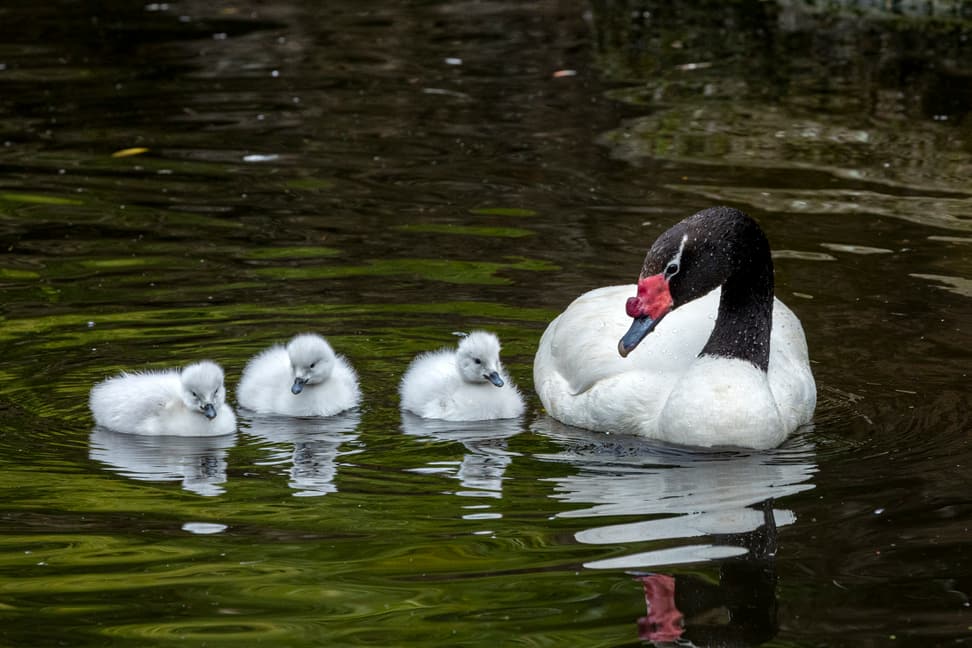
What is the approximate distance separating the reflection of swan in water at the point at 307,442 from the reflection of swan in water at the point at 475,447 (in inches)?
12.9

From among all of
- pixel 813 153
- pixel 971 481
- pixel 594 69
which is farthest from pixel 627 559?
pixel 594 69

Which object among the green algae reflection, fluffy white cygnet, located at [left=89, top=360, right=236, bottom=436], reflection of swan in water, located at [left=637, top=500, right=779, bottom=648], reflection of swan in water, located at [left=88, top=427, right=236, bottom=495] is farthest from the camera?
the green algae reflection

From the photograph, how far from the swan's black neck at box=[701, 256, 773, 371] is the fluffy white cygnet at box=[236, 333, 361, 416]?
1.78m

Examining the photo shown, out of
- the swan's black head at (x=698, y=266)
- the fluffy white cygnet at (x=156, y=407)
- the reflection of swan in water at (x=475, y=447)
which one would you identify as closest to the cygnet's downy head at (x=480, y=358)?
the reflection of swan in water at (x=475, y=447)

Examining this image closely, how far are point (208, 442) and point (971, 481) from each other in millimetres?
3424

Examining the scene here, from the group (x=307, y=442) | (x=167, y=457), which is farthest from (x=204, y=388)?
(x=307, y=442)

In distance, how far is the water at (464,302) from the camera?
6.02m

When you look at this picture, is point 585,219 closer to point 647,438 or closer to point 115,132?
point 647,438

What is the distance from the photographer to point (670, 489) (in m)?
7.19

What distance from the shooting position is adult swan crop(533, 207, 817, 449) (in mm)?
7852

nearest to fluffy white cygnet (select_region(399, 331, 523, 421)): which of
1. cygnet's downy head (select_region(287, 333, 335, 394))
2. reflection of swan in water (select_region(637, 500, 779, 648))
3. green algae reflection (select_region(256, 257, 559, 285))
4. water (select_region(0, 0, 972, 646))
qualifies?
water (select_region(0, 0, 972, 646))

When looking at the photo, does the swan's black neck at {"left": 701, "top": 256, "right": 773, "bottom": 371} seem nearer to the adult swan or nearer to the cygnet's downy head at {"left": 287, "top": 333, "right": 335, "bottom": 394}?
the adult swan

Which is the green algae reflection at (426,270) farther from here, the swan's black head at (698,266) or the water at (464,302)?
the swan's black head at (698,266)

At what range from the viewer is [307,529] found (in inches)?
263
